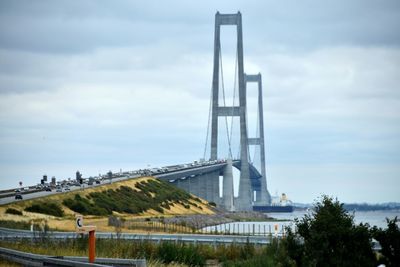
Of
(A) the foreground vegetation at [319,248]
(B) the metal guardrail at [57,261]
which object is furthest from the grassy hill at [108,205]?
(B) the metal guardrail at [57,261]

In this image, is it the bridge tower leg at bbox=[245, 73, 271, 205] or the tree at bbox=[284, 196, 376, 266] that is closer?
the tree at bbox=[284, 196, 376, 266]

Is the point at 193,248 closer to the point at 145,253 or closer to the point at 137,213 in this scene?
the point at 145,253

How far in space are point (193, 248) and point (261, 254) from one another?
2.29 meters

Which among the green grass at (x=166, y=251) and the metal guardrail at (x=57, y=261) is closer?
the metal guardrail at (x=57, y=261)

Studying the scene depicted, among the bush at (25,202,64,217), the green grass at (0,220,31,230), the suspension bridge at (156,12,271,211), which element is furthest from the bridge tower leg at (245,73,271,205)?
the green grass at (0,220,31,230)

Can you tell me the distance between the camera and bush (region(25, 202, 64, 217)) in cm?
6217

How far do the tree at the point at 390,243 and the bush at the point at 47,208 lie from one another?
45.7 m

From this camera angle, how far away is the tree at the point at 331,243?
62.7ft

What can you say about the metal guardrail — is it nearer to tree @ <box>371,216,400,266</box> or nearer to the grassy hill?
tree @ <box>371,216,400,266</box>

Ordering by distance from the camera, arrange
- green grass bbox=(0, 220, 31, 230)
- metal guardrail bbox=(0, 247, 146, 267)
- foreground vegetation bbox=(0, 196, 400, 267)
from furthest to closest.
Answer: green grass bbox=(0, 220, 31, 230), foreground vegetation bbox=(0, 196, 400, 267), metal guardrail bbox=(0, 247, 146, 267)

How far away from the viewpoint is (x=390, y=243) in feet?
60.5

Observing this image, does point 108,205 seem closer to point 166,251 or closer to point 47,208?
point 47,208

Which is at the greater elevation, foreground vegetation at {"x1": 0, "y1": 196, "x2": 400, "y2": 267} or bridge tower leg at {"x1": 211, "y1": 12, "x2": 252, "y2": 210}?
bridge tower leg at {"x1": 211, "y1": 12, "x2": 252, "y2": 210}

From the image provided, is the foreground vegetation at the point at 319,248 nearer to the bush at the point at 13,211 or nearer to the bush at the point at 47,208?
the bush at the point at 13,211
